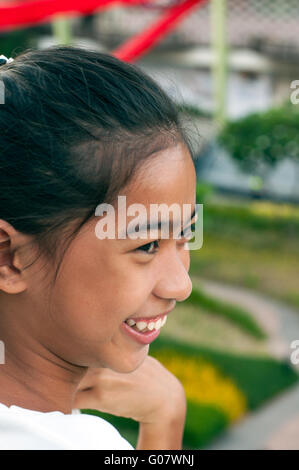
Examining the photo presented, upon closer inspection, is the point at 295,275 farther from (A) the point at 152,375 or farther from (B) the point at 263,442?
(A) the point at 152,375

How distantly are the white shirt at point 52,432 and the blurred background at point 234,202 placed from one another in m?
0.43

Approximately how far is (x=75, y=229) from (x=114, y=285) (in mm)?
79

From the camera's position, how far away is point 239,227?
8422 millimetres

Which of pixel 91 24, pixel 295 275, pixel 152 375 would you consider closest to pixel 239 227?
pixel 295 275

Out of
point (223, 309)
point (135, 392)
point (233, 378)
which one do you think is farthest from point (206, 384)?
point (135, 392)

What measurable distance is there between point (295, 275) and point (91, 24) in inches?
279

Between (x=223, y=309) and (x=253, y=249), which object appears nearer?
(x=223, y=309)

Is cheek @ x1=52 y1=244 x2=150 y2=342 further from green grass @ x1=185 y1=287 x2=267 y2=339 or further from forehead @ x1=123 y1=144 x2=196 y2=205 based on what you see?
green grass @ x1=185 y1=287 x2=267 y2=339

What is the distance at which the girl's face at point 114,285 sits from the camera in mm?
857

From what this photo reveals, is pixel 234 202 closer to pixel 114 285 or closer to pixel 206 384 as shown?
pixel 206 384

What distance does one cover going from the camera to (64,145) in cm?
84

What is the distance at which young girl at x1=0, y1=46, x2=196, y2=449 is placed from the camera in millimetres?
848

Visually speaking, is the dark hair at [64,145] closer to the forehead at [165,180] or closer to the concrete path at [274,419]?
the forehead at [165,180]

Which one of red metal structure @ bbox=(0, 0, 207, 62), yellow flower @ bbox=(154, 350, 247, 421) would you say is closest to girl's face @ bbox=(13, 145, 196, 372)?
red metal structure @ bbox=(0, 0, 207, 62)
